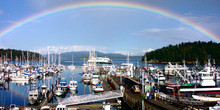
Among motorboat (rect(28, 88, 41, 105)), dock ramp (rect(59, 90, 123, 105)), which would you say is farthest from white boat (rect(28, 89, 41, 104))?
dock ramp (rect(59, 90, 123, 105))

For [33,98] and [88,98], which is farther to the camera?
[33,98]

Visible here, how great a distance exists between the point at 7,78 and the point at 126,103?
195 feet

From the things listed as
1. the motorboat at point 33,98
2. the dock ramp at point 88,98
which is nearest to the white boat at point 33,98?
the motorboat at point 33,98

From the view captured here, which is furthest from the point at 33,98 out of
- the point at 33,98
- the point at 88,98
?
the point at 88,98

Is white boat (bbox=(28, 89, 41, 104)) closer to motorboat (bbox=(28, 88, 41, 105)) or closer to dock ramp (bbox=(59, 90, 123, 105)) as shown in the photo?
motorboat (bbox=(28, 88, 41, 105))

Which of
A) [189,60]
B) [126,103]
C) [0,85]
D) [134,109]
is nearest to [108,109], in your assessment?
[134,109]

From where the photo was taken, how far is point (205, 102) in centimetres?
3484

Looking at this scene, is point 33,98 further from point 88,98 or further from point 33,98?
point 88,98

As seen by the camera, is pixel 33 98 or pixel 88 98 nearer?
pixel 88 98

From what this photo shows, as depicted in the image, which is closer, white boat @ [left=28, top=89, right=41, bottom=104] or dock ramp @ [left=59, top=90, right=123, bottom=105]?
dock ramp @ [left=59, top=90, right=123, bottom=105]

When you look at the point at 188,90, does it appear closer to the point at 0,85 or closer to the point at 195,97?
the point at 195,97

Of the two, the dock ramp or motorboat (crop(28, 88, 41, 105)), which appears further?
motorboat (crop(28, 88, 41, 105))

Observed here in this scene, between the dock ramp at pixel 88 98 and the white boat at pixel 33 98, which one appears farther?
the white boat at pixel 33 98

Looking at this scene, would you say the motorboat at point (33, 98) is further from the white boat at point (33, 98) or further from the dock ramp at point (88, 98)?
the dock ramp at point (88, 98)
